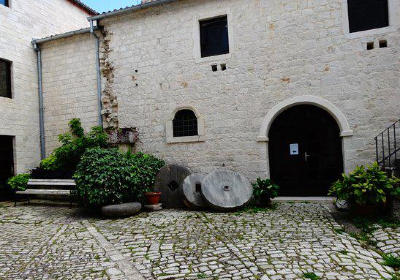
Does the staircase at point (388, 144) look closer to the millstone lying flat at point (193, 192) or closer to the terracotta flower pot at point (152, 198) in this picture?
the millstone lying flat at point (193, 192)

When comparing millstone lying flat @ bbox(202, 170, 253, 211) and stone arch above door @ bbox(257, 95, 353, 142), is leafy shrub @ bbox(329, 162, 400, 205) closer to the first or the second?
stone arch above door @ bbox(257, 95, 353, 142)

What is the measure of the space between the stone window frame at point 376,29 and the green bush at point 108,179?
573cm

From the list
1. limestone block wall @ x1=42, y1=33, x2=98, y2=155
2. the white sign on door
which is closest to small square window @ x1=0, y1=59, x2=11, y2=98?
limestone block wall @ x1=42, y1=33, x2=98, y2=155

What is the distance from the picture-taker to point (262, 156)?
721 cm

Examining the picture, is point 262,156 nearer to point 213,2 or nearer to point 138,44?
point 213,2

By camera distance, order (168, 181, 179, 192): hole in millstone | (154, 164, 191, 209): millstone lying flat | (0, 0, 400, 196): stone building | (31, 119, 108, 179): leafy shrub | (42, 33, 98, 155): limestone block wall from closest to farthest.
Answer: (0, 0, 400, 196): stone building < (154, 164, 191, 209): millstone lying flat < (168, 181, 179, 192): hole in millstone < (31, 119, 108, 179): leafy shrub < (42, 33, 98, 155): limestone block wall

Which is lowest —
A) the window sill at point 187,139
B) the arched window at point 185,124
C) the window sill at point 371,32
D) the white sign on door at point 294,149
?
the white sign on door at point 294,149

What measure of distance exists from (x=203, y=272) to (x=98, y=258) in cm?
147

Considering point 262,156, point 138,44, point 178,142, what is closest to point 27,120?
point 138,44

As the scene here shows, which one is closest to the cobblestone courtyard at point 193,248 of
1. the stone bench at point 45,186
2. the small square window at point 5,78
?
the stone bench at point 45,186

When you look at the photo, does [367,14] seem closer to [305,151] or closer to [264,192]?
[305,151]

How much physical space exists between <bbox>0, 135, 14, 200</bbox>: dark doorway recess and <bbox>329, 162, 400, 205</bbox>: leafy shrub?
894cm

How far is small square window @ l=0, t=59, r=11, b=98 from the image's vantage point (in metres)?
8.73

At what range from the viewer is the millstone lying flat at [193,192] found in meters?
6.53
